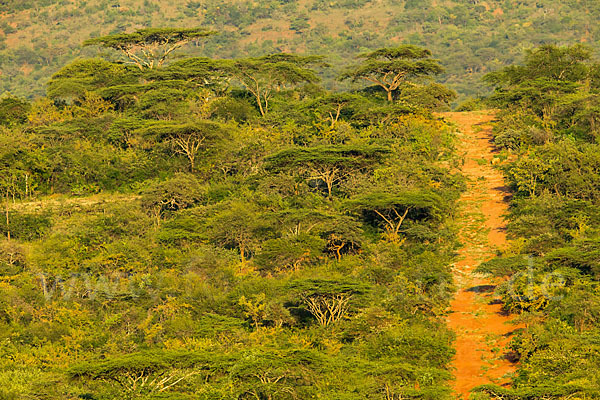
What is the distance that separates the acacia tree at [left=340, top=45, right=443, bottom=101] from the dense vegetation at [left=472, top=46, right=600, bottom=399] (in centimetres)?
404

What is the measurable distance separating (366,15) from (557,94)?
10612cm

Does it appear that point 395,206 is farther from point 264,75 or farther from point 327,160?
point 264,75

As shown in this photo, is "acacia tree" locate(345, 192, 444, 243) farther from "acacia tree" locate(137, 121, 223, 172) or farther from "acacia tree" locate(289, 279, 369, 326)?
"acacia tree" locate(137, 121, 223, 172)

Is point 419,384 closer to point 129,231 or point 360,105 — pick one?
point 129,231

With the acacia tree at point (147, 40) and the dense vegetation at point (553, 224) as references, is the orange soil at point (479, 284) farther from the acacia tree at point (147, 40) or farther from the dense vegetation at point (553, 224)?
the acacia tree at point (147, 40)

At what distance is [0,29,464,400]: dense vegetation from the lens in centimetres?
2484

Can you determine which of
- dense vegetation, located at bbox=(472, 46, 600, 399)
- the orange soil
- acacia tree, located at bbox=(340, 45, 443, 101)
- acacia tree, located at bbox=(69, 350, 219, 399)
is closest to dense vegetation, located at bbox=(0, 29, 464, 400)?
acacia tree, located at bbox=(69, 350, 219, 399)

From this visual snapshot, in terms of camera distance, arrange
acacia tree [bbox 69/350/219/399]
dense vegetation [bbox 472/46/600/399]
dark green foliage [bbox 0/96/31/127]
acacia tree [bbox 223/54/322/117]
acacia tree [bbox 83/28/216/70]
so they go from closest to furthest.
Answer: acacia tree [bbox 69/350/219/399] < dense vegetation [bbox 472/46/600/399] < dark green foliage [bbox 0/96/31/127] < acacia tree [bbox 223/54/322/117] < acacia tree [bbox 83/28/216/70]

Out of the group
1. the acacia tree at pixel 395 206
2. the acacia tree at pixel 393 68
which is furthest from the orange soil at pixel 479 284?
the acacia tree at pixel 393 68

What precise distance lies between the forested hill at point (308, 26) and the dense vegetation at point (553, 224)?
76.8 m

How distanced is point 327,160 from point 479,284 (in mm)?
8159

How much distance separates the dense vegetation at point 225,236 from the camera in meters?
24.8

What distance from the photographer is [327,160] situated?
3891 cm

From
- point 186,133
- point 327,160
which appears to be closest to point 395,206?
point 327,160
